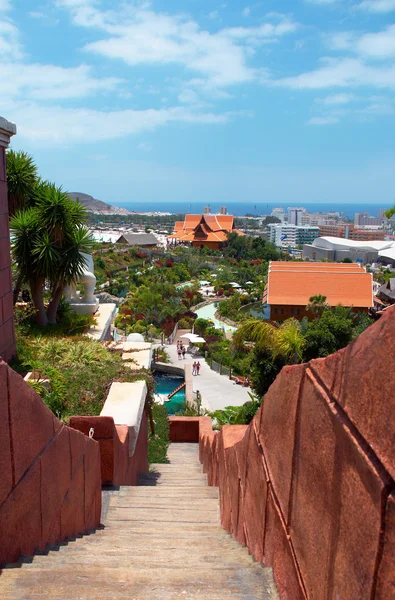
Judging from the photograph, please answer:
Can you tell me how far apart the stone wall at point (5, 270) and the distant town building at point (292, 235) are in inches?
4989

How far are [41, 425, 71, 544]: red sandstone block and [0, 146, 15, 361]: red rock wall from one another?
5.25m

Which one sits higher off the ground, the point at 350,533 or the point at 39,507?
the point at 350,533

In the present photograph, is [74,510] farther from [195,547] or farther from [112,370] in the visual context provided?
[112,370]

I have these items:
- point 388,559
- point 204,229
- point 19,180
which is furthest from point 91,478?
point 204,229

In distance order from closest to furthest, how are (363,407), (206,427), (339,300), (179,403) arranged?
(363,407) < (206,427) < (179,403) < (339,300)

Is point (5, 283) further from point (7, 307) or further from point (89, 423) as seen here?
point (89, 423)

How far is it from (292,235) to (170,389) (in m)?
128

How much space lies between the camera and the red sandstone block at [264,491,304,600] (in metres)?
1.84

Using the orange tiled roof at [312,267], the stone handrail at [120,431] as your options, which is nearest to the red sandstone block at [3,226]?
the stone handrail at [120,431]

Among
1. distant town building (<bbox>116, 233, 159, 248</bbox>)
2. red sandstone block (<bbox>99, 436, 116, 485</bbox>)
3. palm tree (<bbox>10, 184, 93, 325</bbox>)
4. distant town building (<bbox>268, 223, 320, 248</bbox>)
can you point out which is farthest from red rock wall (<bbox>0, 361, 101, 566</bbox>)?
distant town building (<bbox>268, 223, 320, 248</bbox>)

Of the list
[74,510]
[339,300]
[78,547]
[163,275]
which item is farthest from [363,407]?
[163,275]

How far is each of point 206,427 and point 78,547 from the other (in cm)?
649

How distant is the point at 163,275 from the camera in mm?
42688

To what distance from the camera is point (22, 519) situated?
2486 millimetres
